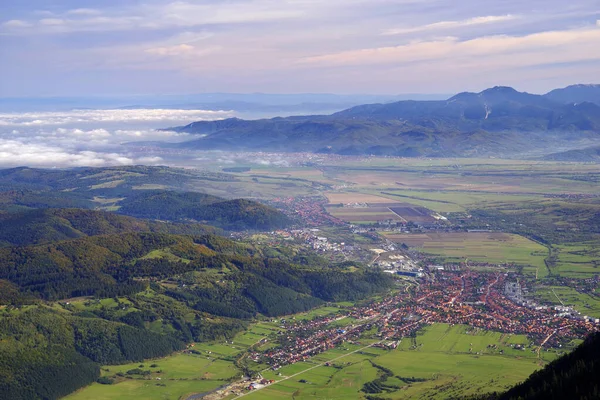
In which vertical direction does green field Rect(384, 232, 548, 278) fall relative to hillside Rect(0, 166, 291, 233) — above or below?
below

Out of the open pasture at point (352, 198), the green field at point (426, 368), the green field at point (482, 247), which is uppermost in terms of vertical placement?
the open pasture at point (352, 198)

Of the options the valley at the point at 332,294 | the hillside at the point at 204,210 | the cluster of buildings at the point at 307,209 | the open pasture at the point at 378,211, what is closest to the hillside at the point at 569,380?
the valley at the point at 332,294

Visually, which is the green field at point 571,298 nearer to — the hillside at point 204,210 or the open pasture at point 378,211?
the open pasture at point 378,211

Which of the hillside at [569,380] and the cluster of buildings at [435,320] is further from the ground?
the hillside at [569,380]

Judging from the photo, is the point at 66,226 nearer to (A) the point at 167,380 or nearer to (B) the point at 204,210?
(B) the point at 204,210

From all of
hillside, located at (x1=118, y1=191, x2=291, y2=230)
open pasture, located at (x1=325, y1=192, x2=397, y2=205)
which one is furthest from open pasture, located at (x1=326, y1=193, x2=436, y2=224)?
hillside, located at (x1=118, y1=191, x2=291, y2=230)

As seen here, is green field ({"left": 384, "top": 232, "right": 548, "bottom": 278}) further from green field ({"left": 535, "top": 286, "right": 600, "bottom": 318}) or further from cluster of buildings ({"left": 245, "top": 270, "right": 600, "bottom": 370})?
cluster of buildings ({"left": 245, "top": 270, "right": 600, "bottom": 370})

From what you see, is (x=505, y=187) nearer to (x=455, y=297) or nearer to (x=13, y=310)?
(x=455, y=297)

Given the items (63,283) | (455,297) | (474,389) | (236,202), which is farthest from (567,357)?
(236,202)

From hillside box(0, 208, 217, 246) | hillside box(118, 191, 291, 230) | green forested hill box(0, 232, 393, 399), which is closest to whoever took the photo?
green forested hill box(0, 232, 393, 399)
